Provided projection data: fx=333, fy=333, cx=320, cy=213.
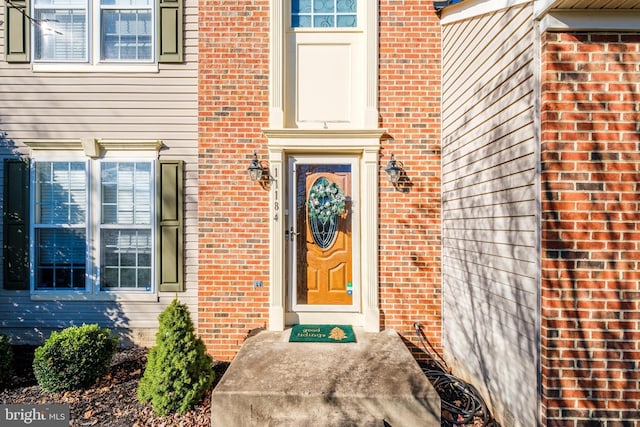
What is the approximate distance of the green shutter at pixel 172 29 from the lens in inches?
172

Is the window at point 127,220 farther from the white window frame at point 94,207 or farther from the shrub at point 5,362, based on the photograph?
the shrub at point 5,362

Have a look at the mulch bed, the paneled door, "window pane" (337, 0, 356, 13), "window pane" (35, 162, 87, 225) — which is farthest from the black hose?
"window pane" (35, 162, 87, 225)

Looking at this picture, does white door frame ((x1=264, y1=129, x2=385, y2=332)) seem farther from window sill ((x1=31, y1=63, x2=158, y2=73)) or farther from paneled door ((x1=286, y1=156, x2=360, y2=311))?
window sill ((x1=31, y1=63, x2=158, y2=73))

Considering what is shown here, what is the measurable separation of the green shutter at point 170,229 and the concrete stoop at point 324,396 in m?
1.73

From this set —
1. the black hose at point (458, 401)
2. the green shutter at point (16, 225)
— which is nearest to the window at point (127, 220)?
the green shutter at point (16, 225)

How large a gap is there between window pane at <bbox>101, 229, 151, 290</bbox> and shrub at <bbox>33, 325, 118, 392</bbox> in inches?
33.0

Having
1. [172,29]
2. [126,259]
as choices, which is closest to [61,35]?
[172,29]

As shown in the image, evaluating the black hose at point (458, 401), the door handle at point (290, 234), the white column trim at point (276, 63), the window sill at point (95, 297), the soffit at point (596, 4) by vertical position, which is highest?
the white column trim at point (276, 63)

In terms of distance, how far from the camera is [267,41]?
4309 millimetres

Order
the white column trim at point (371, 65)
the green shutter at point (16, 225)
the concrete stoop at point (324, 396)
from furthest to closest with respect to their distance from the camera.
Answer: the green shutter at point (16, 225), the white column trim at point (371, 65), the concrete stoop at point (324, 396)

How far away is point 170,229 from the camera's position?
440cm

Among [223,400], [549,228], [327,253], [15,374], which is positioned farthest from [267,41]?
[15,374]

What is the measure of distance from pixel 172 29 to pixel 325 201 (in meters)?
3.03

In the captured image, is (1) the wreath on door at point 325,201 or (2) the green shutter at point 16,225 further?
(2) the green shutter at point 16,225
